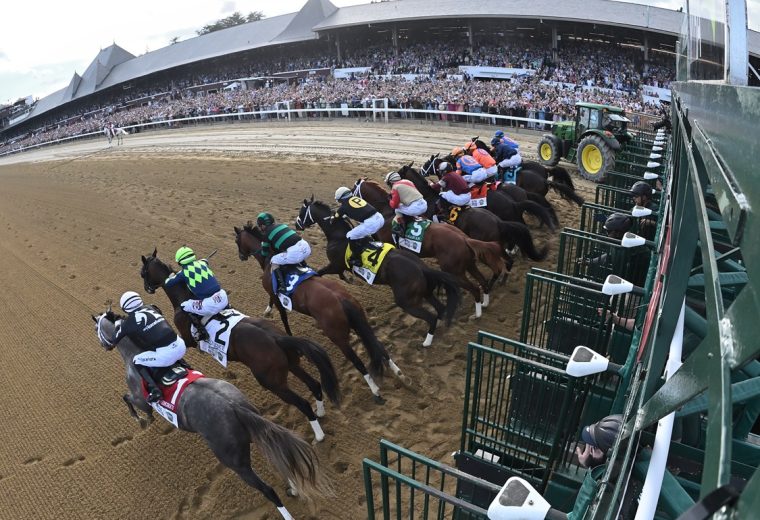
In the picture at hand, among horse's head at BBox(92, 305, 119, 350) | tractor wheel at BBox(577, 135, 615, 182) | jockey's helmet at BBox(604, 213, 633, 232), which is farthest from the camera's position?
tractor wheel at BBox(577, 135, 615, 182)

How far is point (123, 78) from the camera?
159 ft

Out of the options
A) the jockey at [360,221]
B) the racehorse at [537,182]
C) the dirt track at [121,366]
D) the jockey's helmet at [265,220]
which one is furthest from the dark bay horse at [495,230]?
the jockey's helmet at [265,220]

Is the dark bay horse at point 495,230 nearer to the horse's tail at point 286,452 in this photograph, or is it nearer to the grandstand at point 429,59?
the horse's tail at point 286,452

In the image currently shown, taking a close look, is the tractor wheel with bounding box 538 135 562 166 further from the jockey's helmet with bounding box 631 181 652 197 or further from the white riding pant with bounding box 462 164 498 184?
the jockey's helmet with bounding box 631 181 652 197

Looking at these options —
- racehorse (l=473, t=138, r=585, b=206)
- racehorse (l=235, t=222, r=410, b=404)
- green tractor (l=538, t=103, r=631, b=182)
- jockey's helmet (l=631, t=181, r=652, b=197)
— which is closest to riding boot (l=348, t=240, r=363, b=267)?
racehorse (l=235, t=222, r=410, b=404)

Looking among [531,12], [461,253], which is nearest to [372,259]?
[461,253]

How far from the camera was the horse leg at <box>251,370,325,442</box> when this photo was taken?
485cm

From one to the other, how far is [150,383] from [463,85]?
76.1 ft

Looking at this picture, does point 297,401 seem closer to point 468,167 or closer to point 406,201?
point 406,201

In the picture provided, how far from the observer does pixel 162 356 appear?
14.6 feet

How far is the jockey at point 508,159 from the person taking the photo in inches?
383

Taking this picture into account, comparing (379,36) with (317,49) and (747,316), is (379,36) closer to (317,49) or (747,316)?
(317,49)

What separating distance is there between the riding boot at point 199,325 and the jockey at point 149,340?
488 mm

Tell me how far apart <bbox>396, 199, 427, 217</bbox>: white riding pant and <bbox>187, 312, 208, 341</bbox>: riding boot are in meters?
3.18
